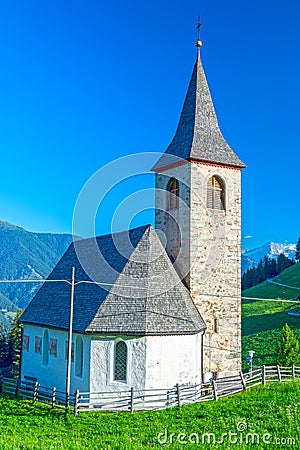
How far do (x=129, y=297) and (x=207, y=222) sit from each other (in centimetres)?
657

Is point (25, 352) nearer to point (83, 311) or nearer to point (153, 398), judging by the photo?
point (83, 311)

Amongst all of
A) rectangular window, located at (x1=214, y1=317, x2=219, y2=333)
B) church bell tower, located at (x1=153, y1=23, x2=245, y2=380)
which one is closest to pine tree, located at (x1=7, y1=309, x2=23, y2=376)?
church bell tower, located at (x1=153, y1=23, x2=245, y2=380)

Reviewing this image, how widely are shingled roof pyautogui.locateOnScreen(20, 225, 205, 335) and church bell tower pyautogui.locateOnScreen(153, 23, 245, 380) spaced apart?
1.77 m

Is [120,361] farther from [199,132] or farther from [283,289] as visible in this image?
[283,289]

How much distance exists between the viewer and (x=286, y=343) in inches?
1264

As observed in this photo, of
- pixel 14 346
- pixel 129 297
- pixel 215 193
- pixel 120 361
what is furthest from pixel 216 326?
pixel 14 346

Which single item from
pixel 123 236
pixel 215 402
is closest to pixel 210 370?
pixel 215 402

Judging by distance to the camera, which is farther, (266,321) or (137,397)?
(266,321)

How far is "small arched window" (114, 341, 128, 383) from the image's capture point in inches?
875

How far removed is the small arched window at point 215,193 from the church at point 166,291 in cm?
6

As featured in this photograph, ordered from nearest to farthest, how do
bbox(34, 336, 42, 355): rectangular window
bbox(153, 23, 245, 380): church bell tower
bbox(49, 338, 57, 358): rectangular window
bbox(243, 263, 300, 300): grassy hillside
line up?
bbox(49, 338, 57, 358): rectangular window → bbox(153, 23, 245, 380): church bell tower → bbox(34, 336, 42, 355): rectangular window → bbox(243, 263, 300, 300): grassy hillside

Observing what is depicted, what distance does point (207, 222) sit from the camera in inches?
1073

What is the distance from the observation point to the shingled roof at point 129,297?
22531 millimetres

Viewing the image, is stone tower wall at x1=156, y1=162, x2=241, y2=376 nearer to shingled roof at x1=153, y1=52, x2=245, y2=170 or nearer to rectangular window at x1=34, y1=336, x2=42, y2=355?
shingled roof at x1=153, y1=52, x2=245, y2=170
